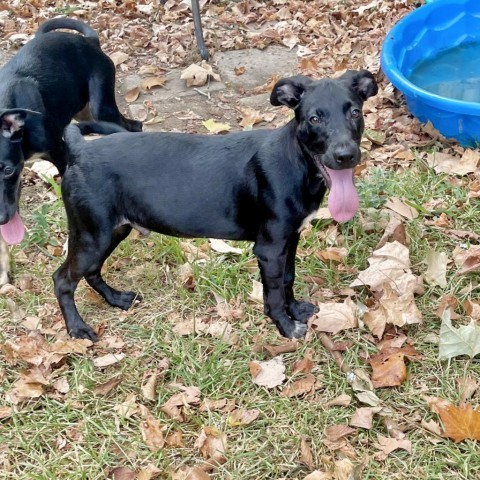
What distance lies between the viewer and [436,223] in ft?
15.1

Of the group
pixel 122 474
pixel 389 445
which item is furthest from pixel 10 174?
pixel 389 445

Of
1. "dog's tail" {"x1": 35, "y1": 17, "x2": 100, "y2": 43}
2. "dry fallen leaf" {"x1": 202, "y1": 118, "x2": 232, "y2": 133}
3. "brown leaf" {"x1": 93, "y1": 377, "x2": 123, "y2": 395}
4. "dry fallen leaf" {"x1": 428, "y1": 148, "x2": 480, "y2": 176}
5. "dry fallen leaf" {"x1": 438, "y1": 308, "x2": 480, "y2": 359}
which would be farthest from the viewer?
"dry fallen leaf" {"x1": 202, "y1": 118, "x2": 232, "y2": 133}

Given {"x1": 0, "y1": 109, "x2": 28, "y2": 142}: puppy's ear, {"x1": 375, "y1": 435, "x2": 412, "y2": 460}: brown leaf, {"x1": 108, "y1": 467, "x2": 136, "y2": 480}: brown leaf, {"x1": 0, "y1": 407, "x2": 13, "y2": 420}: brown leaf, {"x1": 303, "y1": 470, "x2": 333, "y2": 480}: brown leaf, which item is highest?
{"x1": 0, "y1": 109, "x2": 28, "y2": 142}: puppy's ear

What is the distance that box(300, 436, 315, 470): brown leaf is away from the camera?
10.7 feet

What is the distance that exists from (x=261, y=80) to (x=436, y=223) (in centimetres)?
275

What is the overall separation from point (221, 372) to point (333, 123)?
4.75 ft

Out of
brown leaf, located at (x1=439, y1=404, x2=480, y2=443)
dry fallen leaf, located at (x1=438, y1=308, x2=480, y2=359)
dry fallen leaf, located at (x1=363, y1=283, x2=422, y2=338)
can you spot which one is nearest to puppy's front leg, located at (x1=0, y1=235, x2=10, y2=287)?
dry fallen leaf, located at (x1=363, y1=283, x2=422, y2=338)

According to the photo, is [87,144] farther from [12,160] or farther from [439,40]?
[439,40]

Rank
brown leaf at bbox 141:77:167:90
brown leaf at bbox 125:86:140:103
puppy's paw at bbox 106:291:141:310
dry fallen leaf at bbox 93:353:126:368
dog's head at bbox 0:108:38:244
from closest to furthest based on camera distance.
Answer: dry fallen leaf at bbox 93:353:126:368
puppy's paw at bbox 106:291:141:310
dog's head at bbox 0:108:38:244
brown leaf at bbox 125:86:140:103
brown leaf at bbox 141:77:167:90

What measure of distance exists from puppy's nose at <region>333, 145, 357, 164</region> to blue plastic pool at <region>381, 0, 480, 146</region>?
2145 mm

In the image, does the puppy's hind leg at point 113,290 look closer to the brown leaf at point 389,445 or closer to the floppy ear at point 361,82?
the floppy ear at point 361,82

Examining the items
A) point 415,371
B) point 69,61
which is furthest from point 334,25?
point 415,371

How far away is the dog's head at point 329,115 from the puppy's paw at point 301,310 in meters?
1.10

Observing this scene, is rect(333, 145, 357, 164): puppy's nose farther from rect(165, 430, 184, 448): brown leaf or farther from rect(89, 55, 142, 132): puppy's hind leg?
rect(89, 55, 142, 132): puppy's hind leg
